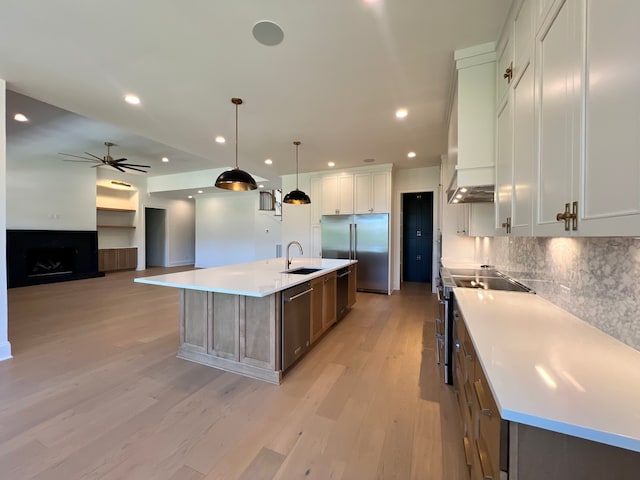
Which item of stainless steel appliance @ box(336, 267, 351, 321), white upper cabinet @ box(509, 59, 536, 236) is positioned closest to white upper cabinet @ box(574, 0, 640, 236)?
white upper cabinet @ box(509, 59, 536, 236)

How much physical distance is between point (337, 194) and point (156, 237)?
7.90 m

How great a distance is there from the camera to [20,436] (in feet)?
5.43

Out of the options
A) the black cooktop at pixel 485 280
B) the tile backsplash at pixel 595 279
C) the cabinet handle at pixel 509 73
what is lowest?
the black cooktop at pixel 485 280

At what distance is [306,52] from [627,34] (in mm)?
1944

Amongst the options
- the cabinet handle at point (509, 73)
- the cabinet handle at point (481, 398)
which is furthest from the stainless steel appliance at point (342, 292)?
the cabinet handle at point (509, 73)

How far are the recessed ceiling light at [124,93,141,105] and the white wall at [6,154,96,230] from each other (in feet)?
16.5

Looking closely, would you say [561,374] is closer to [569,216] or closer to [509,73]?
[569,216]

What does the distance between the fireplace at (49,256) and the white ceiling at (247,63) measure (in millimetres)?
3618

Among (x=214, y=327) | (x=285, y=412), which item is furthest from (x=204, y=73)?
(x=285, y=412)

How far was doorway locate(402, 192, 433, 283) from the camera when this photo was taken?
21.9 ft

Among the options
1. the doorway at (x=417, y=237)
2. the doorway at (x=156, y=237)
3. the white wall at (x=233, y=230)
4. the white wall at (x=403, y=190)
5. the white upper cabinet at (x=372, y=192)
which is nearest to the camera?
the white upper cabinet at (x=372, y=192)

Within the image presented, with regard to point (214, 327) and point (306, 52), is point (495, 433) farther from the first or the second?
point (306, 52)

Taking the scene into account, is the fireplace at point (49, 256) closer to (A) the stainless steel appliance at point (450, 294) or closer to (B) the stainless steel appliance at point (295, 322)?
(B) the stainless steel appliance at point (295, 322)

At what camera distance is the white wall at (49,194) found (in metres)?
6.03
